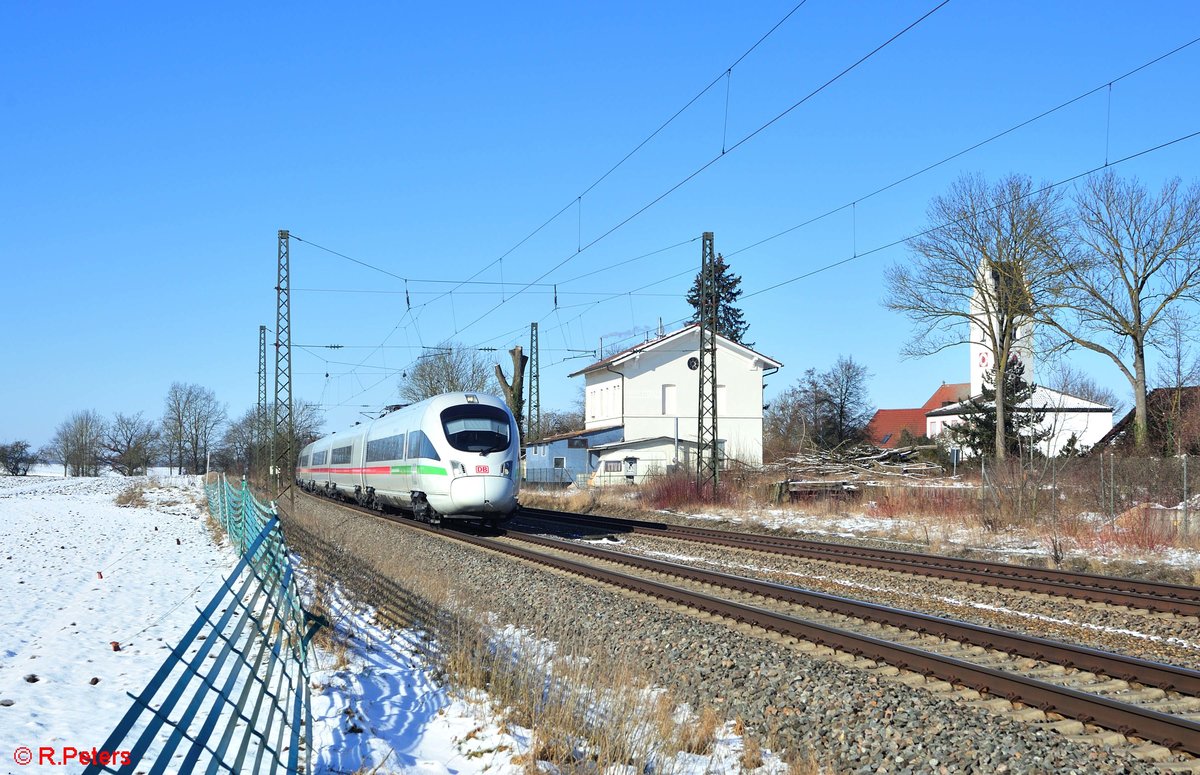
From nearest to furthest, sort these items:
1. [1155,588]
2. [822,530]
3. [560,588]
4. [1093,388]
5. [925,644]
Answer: [925,644], [1155,588], [560,588], [822,530], [1093,388]

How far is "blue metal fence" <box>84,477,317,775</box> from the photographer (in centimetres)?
327

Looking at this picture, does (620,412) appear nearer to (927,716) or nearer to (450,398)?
(450,398)

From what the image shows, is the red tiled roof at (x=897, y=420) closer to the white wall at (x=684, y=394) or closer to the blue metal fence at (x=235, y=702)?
the white wall at (x=684, y=394)

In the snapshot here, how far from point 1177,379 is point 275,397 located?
31730mm

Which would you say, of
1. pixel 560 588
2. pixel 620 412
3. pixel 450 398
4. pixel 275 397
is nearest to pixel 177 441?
pixel 620 412

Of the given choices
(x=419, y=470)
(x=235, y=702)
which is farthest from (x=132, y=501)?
(x=235, y=702)

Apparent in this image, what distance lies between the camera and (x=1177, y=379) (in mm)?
35562

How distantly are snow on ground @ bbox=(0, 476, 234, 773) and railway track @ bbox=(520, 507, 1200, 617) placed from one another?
9.67 meters

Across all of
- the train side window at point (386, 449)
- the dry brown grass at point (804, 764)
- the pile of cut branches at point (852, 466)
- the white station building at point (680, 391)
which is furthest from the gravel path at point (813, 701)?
the white station building at point (680, 391)

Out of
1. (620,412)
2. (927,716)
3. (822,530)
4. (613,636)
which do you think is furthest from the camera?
(620,412)

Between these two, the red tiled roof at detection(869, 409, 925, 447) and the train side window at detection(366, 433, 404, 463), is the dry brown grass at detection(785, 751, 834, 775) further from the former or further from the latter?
the red tiled roof at detection(869, 409, 925, 447)

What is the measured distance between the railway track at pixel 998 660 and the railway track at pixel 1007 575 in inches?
122

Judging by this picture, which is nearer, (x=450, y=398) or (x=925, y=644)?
(x=925, y=644)

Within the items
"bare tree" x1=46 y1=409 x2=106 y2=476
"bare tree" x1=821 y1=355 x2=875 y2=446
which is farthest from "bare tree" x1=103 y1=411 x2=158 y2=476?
"bare tree" x1=821 y1=355 x2=875 y2=446
